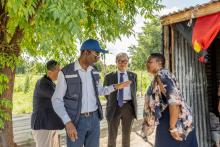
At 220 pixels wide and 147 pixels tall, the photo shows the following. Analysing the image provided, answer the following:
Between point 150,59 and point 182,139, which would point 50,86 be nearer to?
point 150,59

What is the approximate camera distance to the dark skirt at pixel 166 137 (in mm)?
3803

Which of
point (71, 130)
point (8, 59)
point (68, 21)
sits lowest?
point (71, 130)

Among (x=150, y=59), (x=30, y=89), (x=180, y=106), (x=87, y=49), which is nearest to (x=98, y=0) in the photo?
(x=87, y=49)

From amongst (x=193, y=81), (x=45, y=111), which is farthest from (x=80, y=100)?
(x=193, y=81)

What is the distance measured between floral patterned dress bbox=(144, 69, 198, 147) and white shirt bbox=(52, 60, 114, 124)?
731 millimetres

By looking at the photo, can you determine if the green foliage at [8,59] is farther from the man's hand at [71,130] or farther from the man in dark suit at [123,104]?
the man in dark suit at [123,104]

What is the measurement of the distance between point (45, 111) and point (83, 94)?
113cm

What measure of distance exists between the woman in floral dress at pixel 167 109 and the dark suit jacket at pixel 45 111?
1.43 metres

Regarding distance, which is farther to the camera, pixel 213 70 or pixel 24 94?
pixel 24 94

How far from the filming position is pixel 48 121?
4.54 meters

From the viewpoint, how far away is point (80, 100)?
3623mm

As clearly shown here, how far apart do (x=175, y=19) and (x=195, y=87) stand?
134 centimetres

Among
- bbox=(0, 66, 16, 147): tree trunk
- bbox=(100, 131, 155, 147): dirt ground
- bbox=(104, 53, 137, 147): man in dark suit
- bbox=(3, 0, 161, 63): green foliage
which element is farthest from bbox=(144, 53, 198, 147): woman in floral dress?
bbox=(100, 131, 155, 147): dirt ground

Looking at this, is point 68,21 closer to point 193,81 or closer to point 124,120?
point 124,120
